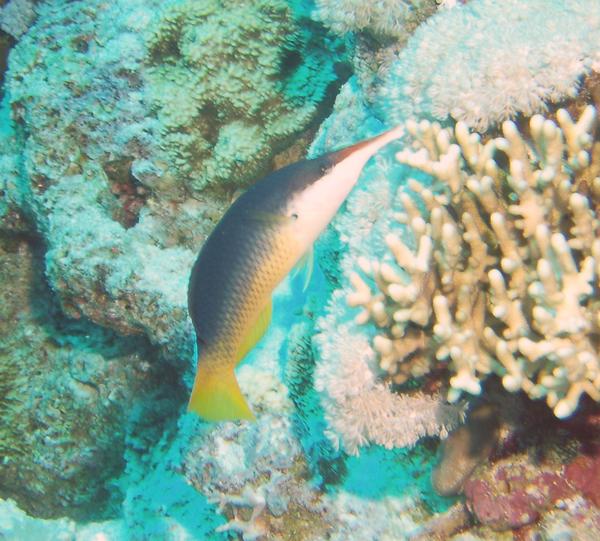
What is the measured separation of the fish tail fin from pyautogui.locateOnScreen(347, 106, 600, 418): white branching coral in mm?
550

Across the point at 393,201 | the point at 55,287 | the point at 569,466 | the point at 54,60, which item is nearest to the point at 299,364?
the point at 393,201

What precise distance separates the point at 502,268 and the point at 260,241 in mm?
946

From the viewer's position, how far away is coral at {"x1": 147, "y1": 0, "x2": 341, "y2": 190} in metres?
3.79

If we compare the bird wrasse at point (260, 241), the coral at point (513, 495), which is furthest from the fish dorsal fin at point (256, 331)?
the coral at point (513, 495)

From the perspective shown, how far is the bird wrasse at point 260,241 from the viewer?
1745 millimetres

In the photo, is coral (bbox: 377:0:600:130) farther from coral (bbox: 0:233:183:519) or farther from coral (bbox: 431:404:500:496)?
coral (bbox: 0:233:183:519)

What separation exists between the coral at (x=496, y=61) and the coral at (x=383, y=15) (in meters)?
0.45

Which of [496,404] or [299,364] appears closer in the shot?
[496,404]

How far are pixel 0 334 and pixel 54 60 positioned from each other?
275cm

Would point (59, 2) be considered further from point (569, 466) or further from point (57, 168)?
point (569, 466)

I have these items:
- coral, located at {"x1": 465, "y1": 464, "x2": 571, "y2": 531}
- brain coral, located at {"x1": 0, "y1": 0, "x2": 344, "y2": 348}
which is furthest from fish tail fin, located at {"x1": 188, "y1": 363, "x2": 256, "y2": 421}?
brain coral, located at {"x1": 0, "y1": 0, "x2": 344, "y2": 348}

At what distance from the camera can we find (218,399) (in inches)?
75.4

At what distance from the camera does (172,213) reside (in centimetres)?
398

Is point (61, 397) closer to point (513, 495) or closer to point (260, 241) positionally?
point (260, 241)
